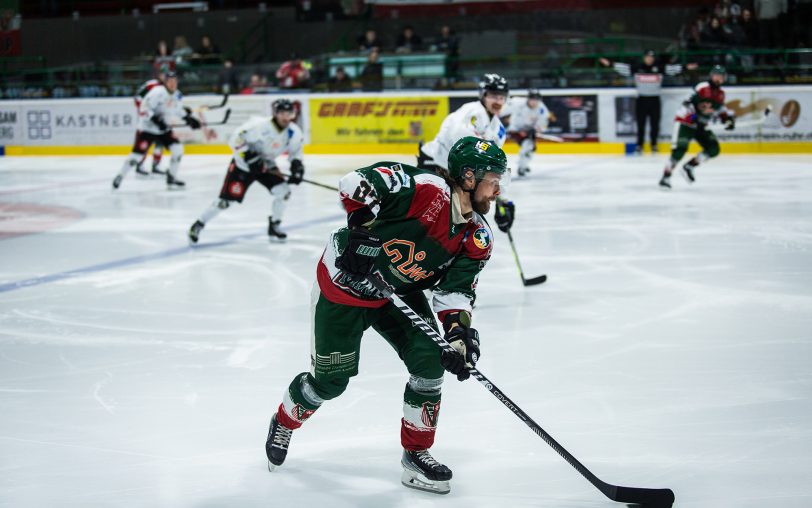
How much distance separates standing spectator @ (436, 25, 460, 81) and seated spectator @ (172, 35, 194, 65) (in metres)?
4.53

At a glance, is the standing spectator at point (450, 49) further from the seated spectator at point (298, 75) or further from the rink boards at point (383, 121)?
the seated spectator at point (298, 75)

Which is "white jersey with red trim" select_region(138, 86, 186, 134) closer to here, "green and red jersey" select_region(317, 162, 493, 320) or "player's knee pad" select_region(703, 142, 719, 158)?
"player's knee pad" select_region(703, 142, 719, 158)

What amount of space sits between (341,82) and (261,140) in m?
8.19

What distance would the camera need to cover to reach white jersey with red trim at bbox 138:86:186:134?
11.6 meters

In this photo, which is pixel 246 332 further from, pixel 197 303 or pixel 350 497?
pixel 350 497

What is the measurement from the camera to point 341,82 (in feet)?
51.2

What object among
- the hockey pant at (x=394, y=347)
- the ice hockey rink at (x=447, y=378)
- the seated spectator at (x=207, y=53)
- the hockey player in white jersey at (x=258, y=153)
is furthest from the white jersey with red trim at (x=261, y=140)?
the seated spectator at (x=207, y=53)

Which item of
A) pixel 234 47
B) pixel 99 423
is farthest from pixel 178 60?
pixel 99 423

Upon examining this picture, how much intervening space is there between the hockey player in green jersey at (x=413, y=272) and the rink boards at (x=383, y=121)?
12.0 m

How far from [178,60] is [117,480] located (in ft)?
48.3

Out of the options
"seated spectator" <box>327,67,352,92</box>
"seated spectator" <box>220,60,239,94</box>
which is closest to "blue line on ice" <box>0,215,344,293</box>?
"seated spectator" <box>327,67,352,92</box>

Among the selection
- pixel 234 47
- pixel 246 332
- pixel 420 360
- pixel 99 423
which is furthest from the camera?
pixel 234 47

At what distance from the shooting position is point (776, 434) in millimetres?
3455

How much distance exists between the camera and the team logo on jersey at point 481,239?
283 centimetres
